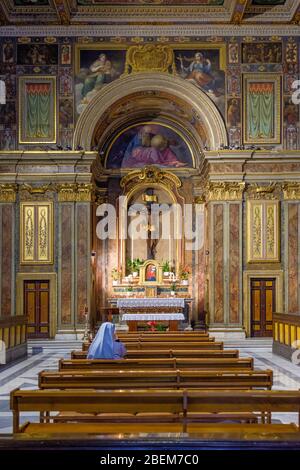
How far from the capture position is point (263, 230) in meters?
21.1

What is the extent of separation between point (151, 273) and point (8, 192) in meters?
5.75

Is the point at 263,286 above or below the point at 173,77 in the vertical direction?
below

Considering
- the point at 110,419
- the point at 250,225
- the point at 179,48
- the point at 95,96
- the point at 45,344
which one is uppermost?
the point at 179,48

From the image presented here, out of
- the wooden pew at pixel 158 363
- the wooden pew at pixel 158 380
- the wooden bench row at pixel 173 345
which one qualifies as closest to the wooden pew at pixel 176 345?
the wooden bench row at pixel 173 345

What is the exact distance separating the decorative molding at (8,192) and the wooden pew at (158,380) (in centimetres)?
1468

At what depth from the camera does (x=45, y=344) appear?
64.9 feet

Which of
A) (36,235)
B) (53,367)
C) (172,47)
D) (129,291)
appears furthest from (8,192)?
(53,367)

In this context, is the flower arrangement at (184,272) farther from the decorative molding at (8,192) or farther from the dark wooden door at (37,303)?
the decorative molding at (8,192)

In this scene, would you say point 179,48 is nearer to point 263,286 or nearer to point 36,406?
point 263,286

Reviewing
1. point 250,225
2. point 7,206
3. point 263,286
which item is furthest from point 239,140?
point 7,206

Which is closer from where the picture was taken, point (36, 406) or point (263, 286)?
point (36, 406)

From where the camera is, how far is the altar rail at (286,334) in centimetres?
1531

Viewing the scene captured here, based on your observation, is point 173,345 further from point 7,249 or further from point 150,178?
point 150,178
